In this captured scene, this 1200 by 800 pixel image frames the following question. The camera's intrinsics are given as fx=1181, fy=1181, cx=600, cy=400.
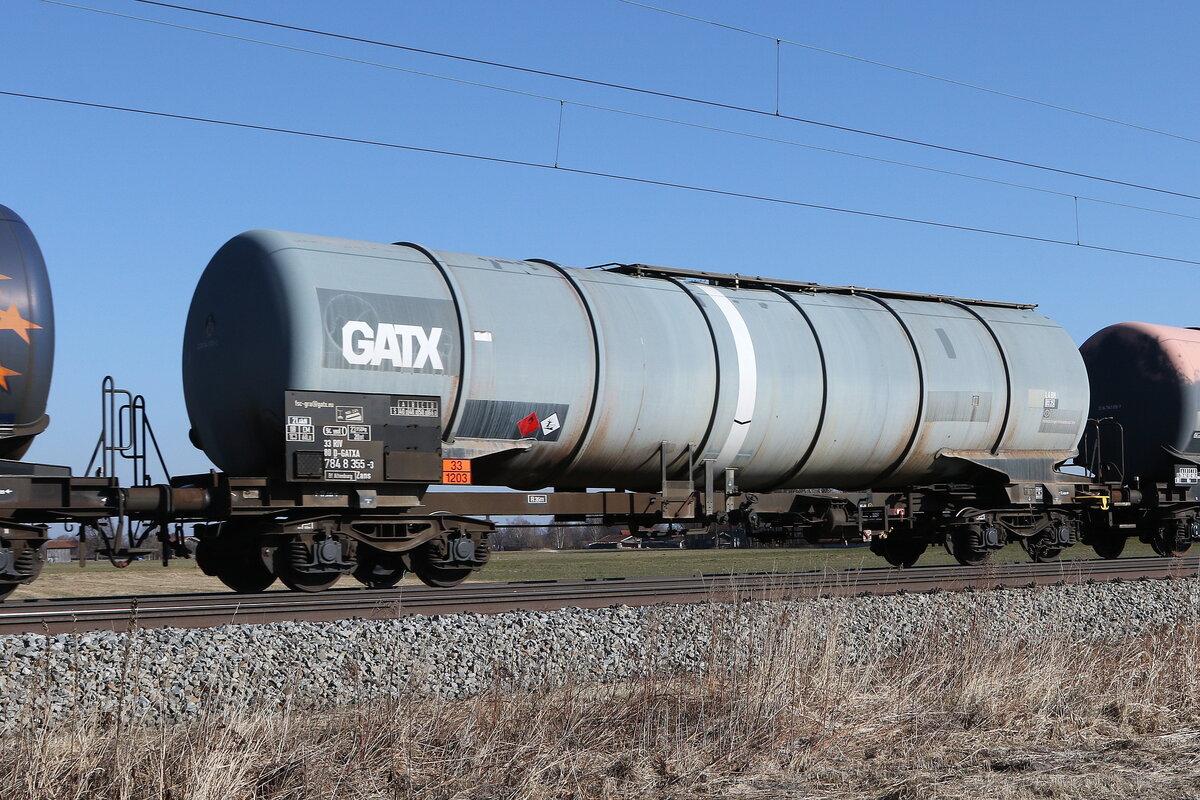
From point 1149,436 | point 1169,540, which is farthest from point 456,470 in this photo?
point 1169,540

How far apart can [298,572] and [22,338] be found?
138 inches

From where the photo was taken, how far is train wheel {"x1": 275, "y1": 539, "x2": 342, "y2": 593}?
12195 millimetres

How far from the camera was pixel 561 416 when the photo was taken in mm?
13320

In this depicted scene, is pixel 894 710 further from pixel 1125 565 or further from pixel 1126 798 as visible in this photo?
pixel 1125 565

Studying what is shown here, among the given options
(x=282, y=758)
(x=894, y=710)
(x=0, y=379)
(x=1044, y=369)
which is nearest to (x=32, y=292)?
(x=0, y=379)

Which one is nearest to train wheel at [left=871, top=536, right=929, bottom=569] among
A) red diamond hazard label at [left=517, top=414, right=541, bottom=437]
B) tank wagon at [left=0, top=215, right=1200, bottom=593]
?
tank wagon at [left=0, top=215, right=1200, bottom=593]

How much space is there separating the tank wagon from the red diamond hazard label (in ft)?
0.12

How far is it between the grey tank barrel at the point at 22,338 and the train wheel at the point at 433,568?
4117mm

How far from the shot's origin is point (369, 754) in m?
6.06

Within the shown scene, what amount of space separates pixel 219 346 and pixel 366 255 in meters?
1.84

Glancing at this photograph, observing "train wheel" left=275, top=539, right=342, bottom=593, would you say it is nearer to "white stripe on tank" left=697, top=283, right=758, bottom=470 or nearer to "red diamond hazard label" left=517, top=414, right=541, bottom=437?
"red diamond hazard label" left=517, top=414, right=541, bottom=437

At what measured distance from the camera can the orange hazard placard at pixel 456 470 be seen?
12.8 metres

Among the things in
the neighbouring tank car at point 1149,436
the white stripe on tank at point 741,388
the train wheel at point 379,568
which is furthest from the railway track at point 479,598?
the neighbouring tank car at point 1149,436

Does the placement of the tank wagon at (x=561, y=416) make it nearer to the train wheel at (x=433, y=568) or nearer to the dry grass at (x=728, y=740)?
the train wheel at (x=433, y=568)
